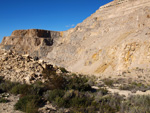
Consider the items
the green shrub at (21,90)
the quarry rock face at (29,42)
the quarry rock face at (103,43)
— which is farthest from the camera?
the quarry rock face at (29,42)

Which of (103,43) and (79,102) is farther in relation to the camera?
(103,43)

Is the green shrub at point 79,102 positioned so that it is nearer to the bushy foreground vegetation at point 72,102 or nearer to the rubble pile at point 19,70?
the bushy foreground vegetation at point 72,102

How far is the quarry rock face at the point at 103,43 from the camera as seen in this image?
18219 millimetres

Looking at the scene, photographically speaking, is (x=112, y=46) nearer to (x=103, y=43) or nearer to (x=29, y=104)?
(x=103, y=43)

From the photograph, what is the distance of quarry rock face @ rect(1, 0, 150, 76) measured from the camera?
1822 cm

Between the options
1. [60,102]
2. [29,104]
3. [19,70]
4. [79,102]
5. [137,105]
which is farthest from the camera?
[19,70]

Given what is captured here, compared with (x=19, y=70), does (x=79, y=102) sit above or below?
below

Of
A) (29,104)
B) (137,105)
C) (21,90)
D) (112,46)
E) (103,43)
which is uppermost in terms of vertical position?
(103,43)

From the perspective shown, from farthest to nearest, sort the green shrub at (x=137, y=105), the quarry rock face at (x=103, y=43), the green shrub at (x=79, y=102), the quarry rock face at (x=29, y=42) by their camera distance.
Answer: the quarry rock face at (x=29, y=42) → the quarry rock face at (x=103, y=43) → the green shrub at (x=79, y=102) → the green shrub at (x=137, y=105)

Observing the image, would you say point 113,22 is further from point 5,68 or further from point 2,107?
point 2,107

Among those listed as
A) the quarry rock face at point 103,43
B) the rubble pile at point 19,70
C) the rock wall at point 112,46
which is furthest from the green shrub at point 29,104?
the rock wall at point 112,46

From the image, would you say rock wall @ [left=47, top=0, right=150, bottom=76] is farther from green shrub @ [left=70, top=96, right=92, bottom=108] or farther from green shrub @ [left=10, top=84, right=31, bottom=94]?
green shrub @ [left=10, top=84, right=31, bottom=94]

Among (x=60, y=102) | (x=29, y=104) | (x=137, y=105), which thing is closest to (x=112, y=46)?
(x=137, y=105)

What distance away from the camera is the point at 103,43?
84.7 ft
